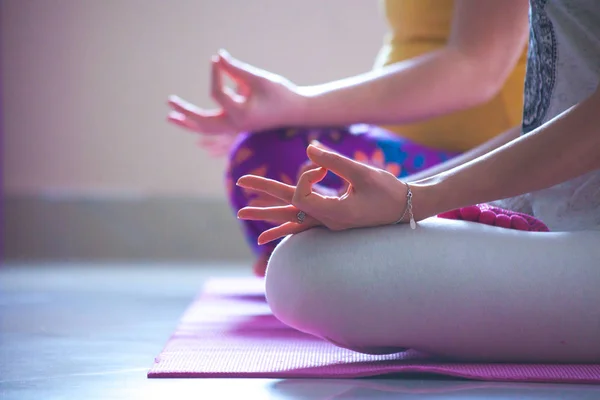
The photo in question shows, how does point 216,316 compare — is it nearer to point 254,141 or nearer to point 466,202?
point 254,141

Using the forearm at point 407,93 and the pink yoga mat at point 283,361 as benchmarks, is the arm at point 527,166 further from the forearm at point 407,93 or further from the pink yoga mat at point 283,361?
the forearm at point 407,93

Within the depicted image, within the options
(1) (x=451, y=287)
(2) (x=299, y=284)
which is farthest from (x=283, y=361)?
(1) (x=451, y=287)

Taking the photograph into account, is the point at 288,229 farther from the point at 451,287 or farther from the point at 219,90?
the point at 219,90

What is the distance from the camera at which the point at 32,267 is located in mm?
2652

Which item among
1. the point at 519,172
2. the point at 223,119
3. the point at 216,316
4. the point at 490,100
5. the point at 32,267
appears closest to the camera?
the point at 519,172

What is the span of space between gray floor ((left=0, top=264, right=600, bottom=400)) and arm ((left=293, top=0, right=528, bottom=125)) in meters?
0.46

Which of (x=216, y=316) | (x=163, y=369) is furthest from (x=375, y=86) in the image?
(x=163, y=369)

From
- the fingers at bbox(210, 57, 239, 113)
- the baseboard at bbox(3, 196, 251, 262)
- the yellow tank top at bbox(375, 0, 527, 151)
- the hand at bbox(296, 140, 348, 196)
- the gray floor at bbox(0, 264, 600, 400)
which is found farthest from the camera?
the baseboard at bbox(3, 196, 251, 262)

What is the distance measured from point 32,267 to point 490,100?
5.15 feet

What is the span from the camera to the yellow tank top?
1.66 m

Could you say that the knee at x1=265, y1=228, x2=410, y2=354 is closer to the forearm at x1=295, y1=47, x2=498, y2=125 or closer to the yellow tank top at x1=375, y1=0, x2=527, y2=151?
the forearm at x1=295, y1=47, x2=498, y2=125

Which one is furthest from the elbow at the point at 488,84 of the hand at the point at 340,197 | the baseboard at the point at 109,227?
the baseboard at the point at 109,227

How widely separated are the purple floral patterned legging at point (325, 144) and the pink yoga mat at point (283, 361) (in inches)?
14.0

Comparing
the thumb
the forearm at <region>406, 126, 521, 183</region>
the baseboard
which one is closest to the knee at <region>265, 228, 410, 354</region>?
the forearm at <region>406, 126, 521, 183</region>
